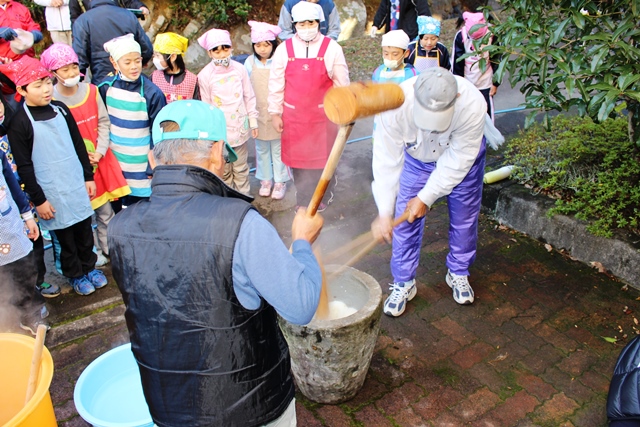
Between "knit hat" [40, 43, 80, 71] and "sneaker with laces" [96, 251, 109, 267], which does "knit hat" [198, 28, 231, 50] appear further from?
"sneaker with laces" [96, 251, 109, 267]

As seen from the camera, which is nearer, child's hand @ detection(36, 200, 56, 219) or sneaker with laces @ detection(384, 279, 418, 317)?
child's hand @ detection(36, 200, 56, 219)

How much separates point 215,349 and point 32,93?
111 inches

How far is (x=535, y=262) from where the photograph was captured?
4.86 m

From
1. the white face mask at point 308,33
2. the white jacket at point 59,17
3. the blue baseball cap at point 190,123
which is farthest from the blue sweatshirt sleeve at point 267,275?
the white jacket at point 59,17

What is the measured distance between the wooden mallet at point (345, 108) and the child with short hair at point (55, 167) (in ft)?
7.81

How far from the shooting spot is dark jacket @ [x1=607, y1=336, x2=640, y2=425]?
110 inches

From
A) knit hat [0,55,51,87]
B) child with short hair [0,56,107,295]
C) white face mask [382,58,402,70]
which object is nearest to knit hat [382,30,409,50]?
white face mask [382,58,402,70]

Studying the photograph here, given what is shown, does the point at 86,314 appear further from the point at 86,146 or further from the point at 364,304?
the point at 364,304

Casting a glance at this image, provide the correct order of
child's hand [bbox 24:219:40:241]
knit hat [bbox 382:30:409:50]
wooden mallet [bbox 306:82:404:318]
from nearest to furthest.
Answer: wooden mallet [bbox 306:82:404:318] < child's hand [bbox 24:219:40:241] < knit hat [bbox 382:30:409:50]

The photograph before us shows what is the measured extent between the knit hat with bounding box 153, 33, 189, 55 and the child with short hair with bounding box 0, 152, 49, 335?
1.95 metres

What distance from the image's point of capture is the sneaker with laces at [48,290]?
14.8 ft

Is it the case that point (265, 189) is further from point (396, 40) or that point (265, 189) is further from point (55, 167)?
point (55, 167)

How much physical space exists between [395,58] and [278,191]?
1.95m

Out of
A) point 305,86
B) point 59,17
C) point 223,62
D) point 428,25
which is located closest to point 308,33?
point 305,86
